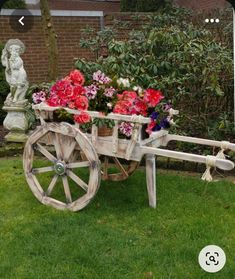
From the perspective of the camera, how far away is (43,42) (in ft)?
32.4

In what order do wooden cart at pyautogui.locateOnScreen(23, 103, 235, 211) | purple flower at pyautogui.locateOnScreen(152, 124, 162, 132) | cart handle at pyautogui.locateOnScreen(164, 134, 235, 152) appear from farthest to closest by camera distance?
purple flower at pyautogui.locateOnScreen(152, 124, 162, 132) → wooden cart at pyautogui.locateOnScreen(23, 103, 235, 211) → cart handle at pyautogui.locateOnScreen(164, 134, 235, 152)

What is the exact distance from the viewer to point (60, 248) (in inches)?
135

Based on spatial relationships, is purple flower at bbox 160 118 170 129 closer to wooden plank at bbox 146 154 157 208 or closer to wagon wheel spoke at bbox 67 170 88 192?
wooden plank at bbox 146 154 157 208

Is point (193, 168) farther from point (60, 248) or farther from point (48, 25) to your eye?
point (48, 25)

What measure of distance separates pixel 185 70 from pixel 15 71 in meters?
2.46

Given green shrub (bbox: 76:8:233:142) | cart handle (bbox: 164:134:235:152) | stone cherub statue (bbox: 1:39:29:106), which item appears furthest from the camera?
stone cherub statue (bbox: 1:39:29:106)

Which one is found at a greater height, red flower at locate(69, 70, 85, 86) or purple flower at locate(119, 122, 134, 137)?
red flower at locate(69, 70, 85, 86)

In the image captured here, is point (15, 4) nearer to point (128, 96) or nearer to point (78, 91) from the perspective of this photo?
point (78, 91)

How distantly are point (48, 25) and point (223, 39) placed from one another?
113 inches

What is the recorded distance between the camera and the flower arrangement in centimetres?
382

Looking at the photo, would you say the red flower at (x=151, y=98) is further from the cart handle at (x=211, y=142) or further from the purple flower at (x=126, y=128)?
the cart handle at (x=211, y=142)

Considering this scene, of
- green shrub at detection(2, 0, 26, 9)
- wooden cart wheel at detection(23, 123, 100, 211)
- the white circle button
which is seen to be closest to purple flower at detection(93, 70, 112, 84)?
wooden cart wheel at detection(23, 123, 100, 211)

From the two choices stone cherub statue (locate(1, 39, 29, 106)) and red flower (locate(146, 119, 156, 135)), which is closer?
red flower (locate(146, 119, 156, 135))

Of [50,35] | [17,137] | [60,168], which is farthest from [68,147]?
[50,35]
